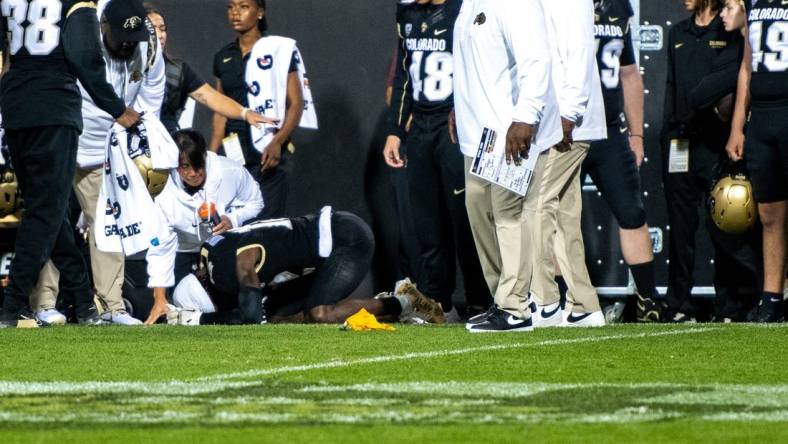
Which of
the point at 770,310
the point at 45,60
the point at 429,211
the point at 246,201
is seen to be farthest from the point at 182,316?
the point at 770,310

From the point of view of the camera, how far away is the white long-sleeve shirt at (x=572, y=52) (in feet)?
26.1

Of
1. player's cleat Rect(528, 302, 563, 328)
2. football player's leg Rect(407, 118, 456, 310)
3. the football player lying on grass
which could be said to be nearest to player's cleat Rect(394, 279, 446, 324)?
the football player lying on grass

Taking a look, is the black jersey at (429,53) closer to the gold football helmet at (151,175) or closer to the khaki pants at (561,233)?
the khaki pants at (561,233)

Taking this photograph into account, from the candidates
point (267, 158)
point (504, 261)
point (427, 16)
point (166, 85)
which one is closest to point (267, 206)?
point (267, 158)

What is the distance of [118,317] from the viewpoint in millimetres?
9578

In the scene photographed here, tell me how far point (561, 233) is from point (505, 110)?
1.22 meters

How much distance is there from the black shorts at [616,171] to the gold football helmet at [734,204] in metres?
0.54

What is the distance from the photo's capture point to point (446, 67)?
32.3 ft

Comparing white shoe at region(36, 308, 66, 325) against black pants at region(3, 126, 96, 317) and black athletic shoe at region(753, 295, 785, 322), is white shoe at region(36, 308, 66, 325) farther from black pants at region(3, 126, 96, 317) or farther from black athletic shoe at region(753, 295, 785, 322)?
black athletic shoe at region(753, 295, 785, 322)

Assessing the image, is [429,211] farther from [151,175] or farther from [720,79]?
[720,79]

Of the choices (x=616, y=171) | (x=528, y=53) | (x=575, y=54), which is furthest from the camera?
(x=616, y=171)

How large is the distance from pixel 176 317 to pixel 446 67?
2.23m

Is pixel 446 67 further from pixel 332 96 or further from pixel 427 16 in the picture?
pixel 332 96

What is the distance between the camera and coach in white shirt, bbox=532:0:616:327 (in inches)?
315
